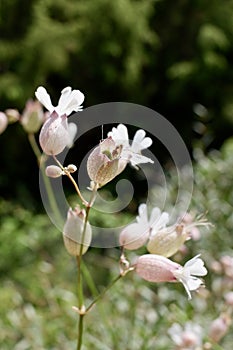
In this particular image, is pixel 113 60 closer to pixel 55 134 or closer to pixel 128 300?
pixel 128 300

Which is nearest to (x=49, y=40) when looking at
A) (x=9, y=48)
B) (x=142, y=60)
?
(x=9, y=48)

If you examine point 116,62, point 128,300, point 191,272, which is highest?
point 191,272

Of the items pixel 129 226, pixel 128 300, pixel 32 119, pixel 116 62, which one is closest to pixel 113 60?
pixel 116 62

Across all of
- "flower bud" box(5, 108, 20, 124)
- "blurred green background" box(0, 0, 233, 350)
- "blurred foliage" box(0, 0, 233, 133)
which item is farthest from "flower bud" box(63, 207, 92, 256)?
"blurred foliage" box(0, 0, 233, 133)

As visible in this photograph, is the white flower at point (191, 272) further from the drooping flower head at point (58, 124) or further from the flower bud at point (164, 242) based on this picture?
the drooping flower head at point (58, 124)

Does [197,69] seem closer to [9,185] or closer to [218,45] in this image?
[218,45]

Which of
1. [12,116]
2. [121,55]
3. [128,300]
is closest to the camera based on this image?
[12,116]

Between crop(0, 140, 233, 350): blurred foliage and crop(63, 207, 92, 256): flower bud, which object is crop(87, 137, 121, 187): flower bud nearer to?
crop(63, 207, 92, 256): flower bud
